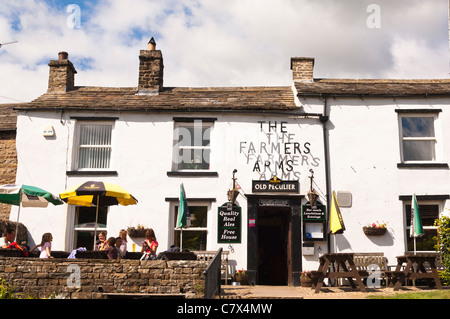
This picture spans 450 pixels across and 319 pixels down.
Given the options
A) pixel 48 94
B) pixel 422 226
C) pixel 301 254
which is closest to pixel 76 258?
pixel 301 254

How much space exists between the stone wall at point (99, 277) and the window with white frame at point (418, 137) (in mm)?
7938

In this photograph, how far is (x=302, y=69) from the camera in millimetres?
15875

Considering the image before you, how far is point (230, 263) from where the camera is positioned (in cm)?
1342

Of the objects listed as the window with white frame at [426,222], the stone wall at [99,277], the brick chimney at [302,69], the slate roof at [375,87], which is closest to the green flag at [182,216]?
the stone wall at [99,277]

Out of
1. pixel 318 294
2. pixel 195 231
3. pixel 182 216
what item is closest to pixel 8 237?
pixel 182 216

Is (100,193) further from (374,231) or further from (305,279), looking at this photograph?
(374,231)

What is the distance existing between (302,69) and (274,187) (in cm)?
449

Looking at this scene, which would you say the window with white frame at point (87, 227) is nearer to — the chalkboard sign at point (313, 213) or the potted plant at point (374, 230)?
the chalkboard sign at point (313, 213)

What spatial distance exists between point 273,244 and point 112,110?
22.6 feet

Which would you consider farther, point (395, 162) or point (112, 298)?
point (395, 162)

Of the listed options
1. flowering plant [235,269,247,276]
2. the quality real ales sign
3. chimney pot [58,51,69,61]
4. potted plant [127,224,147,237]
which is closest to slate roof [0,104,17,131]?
chimney pot [58,51,69,61]

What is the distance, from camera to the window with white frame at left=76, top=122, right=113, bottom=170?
14.4m

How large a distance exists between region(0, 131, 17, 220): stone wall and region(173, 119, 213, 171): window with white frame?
16.2ft
